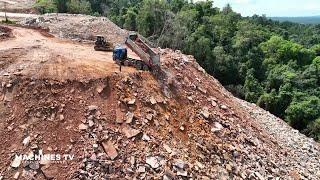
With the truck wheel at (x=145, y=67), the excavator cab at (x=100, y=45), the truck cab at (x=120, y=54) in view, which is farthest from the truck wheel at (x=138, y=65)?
the excavator cab at (x=100, y=45)

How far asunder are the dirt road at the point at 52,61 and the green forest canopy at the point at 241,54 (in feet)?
64.0

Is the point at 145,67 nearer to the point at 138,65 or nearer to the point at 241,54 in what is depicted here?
the point at 138,65

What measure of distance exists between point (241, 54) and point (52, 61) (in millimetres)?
30983

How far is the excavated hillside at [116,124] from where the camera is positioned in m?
17.5

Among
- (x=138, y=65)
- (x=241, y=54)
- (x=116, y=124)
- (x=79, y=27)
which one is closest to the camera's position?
(x=116, y=124)

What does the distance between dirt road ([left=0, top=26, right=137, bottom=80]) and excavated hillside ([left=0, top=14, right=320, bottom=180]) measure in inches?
1.9

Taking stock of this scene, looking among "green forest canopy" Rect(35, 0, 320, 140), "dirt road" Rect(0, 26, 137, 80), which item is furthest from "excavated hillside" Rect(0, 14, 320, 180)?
"green forest canopy" Rect(35, 0, 320, 140)

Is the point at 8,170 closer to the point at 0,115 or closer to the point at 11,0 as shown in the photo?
the point at 0,115

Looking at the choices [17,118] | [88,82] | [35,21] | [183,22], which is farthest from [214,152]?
[183,22]

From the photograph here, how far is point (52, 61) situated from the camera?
21.0m

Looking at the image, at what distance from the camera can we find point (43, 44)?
24.5m

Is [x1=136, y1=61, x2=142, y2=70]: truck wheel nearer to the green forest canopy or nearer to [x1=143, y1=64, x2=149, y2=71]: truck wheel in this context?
[x1=143, y1=64, x2=149, y2=71]: truck wheel

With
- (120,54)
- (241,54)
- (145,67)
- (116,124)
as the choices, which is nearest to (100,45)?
(120,54)

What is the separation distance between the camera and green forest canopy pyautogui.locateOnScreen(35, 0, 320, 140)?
133 feet
